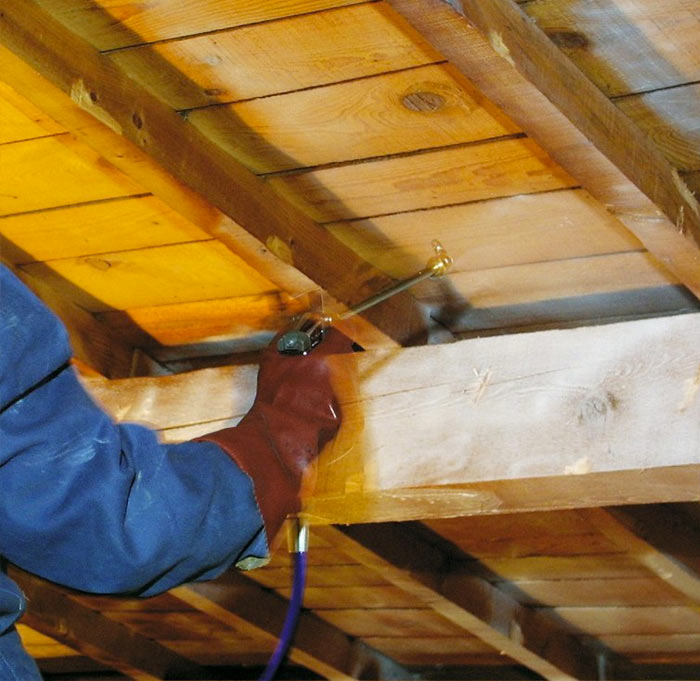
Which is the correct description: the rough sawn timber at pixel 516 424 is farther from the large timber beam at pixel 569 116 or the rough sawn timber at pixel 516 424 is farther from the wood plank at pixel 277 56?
the wood plank at pixel 277 56

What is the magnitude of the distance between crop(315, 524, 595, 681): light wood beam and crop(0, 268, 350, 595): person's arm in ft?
4.02

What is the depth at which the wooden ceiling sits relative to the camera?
5.08 feet

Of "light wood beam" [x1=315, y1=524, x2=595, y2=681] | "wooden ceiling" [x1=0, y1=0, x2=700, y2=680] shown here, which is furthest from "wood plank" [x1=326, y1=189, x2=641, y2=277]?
"light wood beam" [x1=315, y1=524, x2=595, y2=681]

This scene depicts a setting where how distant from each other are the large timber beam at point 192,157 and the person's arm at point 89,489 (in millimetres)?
428

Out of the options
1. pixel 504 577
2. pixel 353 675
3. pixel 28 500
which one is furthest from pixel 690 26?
pixel 353 675

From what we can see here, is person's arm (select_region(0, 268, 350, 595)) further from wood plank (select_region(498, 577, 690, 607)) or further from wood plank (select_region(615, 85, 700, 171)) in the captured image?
wood plank (select_region(498, 577, 690, 607))

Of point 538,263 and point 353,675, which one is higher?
point 538,263

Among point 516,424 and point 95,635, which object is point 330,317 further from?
point 95,635

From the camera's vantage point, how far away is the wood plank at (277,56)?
5.15 ft

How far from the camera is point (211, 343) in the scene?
7.47 feet

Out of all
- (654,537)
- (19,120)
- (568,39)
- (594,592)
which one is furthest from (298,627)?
(568,39)

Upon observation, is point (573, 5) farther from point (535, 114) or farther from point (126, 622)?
point (126, 622)

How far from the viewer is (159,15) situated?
1.60 m

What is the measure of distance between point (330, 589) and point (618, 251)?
5.11 feet
